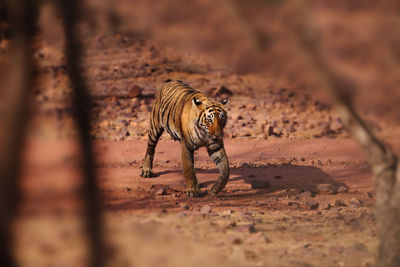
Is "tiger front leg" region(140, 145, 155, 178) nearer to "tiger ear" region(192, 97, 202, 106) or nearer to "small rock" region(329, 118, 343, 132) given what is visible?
"tiger ear" region(192, 97, 202, 106)

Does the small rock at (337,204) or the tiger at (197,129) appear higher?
the tiger at (197,129)

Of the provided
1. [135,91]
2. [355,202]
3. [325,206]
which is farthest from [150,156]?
[135,91]

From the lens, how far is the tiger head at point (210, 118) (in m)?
5.84

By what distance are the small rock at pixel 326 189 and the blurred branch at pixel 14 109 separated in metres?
4.43

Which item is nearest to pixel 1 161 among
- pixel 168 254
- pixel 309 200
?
pixel 168 254

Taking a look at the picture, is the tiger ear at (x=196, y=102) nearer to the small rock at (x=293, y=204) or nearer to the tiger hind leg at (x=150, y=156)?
the tiger hind leg at (x=150, y=156)

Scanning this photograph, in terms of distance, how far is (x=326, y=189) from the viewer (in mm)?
6277

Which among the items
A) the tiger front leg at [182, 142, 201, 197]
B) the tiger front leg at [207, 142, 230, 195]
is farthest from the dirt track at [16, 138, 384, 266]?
the tiger front leg at [207, 142, 230, 195]

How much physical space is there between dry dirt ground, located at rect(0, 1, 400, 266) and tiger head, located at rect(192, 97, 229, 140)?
2.66ft

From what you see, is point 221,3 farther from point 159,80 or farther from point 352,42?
point 159,80

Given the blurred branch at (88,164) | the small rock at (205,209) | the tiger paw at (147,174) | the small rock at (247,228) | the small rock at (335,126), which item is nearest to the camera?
the blurred branch at (88,164)

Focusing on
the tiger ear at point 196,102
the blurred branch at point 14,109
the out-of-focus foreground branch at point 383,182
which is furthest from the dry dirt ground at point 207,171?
the tiger ear at point 196,102

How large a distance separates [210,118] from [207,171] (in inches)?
73.9

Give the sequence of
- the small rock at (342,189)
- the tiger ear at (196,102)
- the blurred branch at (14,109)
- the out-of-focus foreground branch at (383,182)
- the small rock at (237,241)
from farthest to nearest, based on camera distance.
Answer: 1. the small rock at (342,189)
2. the tiger ear at (196,102)
3. the small rock at (237,241)
4. the out-of-focus foreground branch at (383,182)
5. the blurred branch at (14,109)
